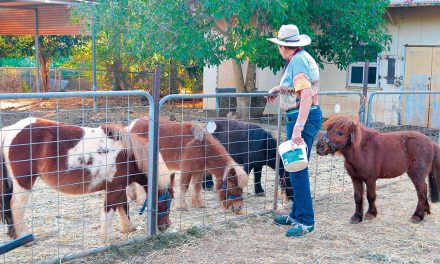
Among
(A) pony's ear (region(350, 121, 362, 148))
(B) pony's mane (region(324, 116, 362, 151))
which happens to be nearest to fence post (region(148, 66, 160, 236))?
(B) pony's mane (region(324, 116, 362, 151))

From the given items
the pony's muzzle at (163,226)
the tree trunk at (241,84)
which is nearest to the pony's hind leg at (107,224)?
the pony's muzzle at (163,226)

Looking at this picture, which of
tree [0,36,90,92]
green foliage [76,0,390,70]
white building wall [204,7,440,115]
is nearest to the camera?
green foliage [76,0,390,70]

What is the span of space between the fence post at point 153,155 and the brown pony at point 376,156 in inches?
67.5

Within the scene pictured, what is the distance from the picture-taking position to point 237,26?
11055mm

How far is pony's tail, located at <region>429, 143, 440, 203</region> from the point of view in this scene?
5.92m

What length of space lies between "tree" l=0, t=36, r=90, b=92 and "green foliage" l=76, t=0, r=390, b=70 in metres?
12.2

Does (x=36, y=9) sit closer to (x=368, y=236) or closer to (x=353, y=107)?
(x=353, y=107)

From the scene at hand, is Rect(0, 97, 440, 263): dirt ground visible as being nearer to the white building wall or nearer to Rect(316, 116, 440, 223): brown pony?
Rect(316, 116, 440, 223): brown pony

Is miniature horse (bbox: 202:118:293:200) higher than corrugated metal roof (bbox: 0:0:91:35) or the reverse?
the reverse

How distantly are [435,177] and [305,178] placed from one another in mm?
2018

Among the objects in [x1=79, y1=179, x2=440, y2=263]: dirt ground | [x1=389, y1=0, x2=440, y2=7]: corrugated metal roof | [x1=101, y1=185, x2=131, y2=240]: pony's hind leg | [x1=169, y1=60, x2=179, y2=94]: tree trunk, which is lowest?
[x1=79, y1=179, x2=440, y2=263]: dirt ground

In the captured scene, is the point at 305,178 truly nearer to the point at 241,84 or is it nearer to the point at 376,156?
the point at 376,156

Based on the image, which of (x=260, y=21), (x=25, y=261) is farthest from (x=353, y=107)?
(x=25, y=261)

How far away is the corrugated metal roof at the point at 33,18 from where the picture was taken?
1759 centimetres
